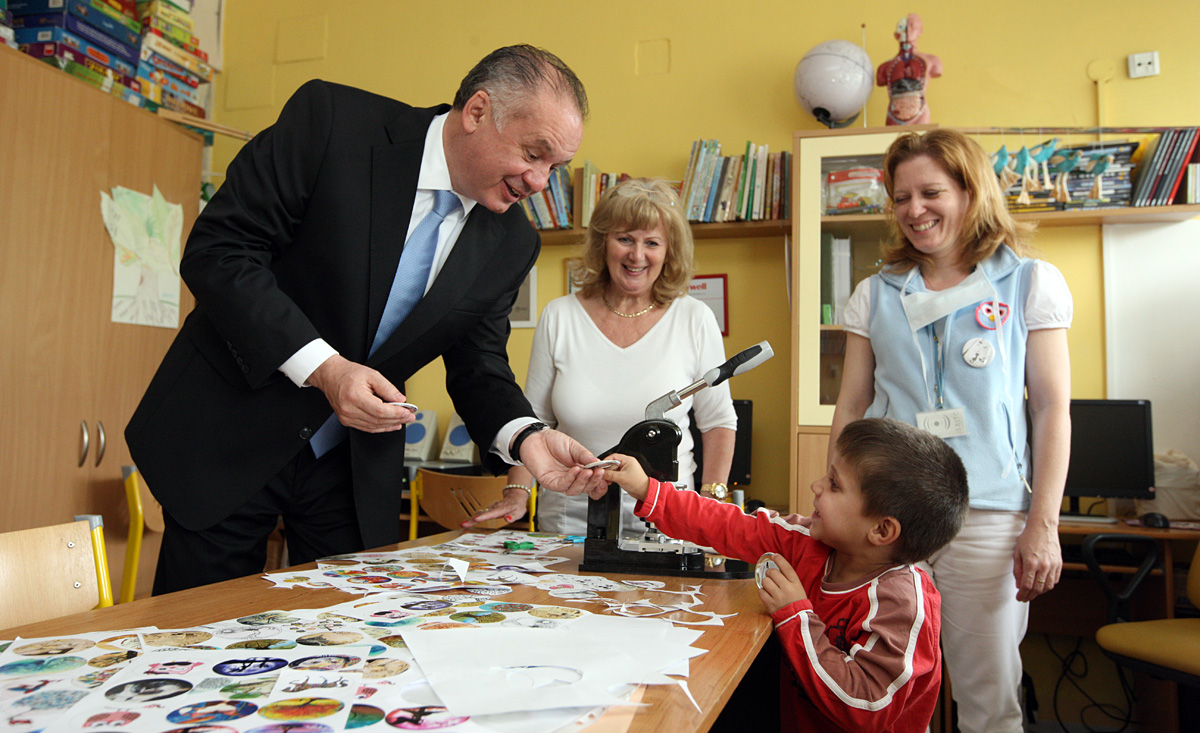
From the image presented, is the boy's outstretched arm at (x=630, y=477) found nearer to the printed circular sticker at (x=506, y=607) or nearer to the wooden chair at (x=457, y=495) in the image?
the printed circular sticker at (x=506, y=607)

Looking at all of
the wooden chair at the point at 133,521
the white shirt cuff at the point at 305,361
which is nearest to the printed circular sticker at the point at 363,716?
the white shirt cuff at the point at 305,361

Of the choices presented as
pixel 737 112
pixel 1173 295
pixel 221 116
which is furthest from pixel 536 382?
pixel 221 116

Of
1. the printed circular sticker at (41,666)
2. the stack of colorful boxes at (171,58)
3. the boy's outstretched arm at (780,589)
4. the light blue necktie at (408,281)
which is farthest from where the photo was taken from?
the stack of colorful boxes at (171,58)

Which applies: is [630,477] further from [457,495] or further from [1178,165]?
[1178,165]

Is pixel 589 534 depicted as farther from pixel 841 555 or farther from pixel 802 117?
pixel 802 117

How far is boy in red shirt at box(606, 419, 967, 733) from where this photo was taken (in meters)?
0.97

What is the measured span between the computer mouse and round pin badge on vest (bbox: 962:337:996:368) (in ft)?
5.30

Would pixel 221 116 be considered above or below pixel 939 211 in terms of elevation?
above

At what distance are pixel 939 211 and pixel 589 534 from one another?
939mm

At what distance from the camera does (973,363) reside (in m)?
1.53

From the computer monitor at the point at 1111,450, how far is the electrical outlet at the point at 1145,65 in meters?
1.25

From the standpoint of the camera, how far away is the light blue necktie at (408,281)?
1413mm

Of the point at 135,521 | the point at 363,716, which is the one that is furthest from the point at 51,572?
the point at 135,521

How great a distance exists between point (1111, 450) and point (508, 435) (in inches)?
93.1
